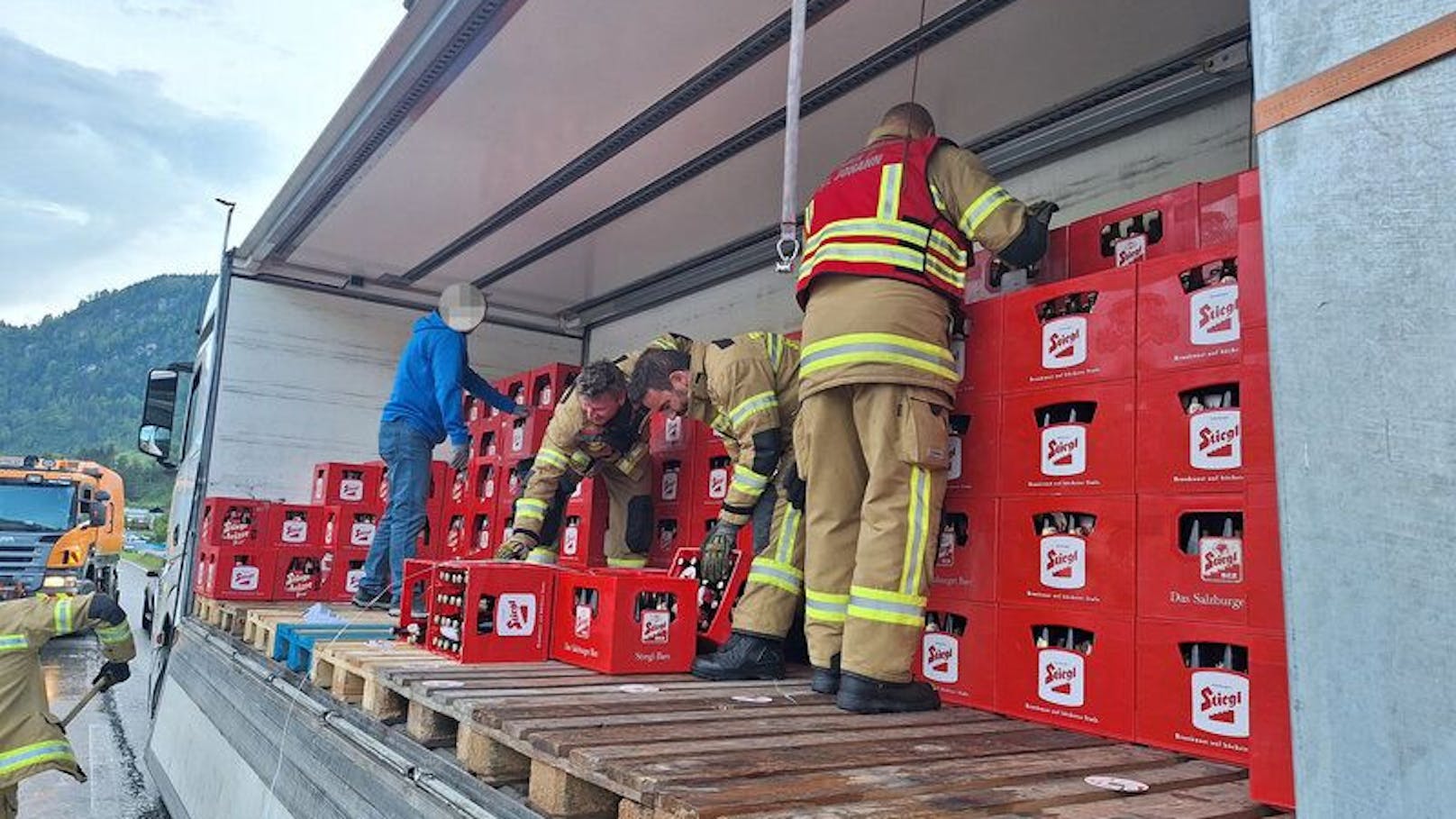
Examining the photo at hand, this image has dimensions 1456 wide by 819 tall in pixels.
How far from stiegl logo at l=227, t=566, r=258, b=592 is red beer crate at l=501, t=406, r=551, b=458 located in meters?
1.98

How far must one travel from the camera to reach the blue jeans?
19.8ft

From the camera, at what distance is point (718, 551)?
3924mm

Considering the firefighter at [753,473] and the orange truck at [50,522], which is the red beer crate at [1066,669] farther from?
the orange truck at [50,522]

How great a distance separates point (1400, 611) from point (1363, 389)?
267 mm

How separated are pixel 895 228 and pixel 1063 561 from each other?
120cm

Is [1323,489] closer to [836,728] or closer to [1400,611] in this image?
[1400,611]

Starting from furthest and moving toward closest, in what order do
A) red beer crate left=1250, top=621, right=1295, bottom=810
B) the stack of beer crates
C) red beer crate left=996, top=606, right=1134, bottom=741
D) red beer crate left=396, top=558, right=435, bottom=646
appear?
1. red beer crate left=396, top=558, right=435, bottom=646
2. red beer crate left=996, top=606, right=1134, bottom=741
3. the stack of beer crates
4. red beer crate left=1250, top=621, right=1295, bottom=810

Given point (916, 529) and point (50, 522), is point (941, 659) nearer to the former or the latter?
point (916, 529)

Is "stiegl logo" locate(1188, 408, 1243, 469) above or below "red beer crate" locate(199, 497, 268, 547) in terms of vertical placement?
above

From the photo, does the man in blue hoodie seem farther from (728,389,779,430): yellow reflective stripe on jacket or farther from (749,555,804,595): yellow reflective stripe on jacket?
(749,555,804,595): yellow reflective stripe on jacket

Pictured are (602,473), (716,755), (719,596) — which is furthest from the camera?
(602,473)

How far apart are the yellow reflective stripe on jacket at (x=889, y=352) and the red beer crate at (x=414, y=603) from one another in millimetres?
2031

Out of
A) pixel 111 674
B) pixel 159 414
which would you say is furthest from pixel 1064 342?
pixel 159 414

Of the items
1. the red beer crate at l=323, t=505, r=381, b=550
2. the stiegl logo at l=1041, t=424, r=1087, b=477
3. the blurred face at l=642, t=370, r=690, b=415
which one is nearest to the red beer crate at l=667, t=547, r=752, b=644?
the blurred face at l=642, t=370, r=690, b=415
